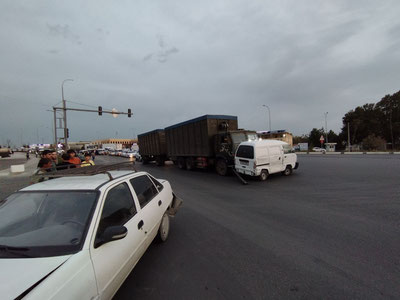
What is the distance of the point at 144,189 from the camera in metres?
3.71

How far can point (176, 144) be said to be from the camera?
1666 cm

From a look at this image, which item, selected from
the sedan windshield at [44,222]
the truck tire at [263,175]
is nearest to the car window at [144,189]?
the sedan windshield at [44,222]

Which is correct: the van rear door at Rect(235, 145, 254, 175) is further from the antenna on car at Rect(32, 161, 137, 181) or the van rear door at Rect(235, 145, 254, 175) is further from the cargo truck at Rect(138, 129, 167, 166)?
the cargo truck at Rect(138, 129, 167, 166)

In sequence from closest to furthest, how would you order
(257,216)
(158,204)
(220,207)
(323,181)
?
(158,204) < (257,216) < (220,207) < (323,181)

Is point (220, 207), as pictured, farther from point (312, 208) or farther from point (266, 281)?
point (266, 281)

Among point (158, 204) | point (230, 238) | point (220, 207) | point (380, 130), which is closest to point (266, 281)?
point (230, 238)

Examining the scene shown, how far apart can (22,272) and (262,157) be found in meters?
9.49

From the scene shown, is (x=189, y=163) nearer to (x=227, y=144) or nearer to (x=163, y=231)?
(x=227, y=144)

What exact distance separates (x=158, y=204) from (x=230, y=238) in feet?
5.03

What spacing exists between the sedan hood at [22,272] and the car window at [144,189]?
151 centimetres

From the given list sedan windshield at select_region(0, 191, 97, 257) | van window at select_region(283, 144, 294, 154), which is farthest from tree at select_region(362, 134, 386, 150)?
sedan windshield at select_region(0, 191, 97, 257)

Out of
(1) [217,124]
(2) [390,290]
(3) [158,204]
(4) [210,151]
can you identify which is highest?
(1) [217,124]

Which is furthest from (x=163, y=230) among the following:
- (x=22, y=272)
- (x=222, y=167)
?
(x=222, y=167)

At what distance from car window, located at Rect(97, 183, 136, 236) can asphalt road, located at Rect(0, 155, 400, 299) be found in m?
0.90
